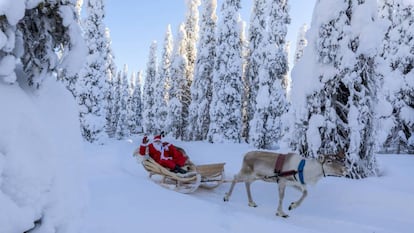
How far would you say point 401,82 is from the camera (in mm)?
17547

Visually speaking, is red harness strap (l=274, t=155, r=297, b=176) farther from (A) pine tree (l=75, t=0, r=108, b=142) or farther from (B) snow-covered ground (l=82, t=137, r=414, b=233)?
(A) pine tree (l=75, t=0, r=108, b=142)

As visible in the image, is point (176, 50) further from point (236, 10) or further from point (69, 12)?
point (69, 12)

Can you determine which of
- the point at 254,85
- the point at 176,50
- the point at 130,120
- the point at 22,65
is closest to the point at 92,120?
the point at 254,85

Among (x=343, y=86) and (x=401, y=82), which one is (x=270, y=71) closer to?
(x=401, y=82)

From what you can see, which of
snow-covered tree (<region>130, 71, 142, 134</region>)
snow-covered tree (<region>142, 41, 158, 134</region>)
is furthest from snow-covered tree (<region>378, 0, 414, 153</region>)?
snow-covered tree (<region>130, 71, 142, 134</region>)

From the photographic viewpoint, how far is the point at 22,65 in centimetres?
266

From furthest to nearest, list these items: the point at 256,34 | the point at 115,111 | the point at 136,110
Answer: the point at 136,110 < the point at 115,111 < the point at 256,34

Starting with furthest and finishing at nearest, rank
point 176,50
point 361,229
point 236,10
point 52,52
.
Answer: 1. point 176,50
2. point 236,10
3. point 361,229
4. point 52,52

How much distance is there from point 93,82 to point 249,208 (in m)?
18.8

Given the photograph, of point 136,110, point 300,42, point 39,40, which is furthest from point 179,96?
point 39,40

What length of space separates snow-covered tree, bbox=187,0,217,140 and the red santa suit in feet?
68.6

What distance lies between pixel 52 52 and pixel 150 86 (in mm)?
47604

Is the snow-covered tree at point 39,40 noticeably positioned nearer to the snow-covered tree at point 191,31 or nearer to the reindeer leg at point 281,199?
the reindeer leg at point 281,199

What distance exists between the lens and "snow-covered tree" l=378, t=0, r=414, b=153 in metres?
17.4
